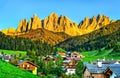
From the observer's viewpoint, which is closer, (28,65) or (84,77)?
(84,77)

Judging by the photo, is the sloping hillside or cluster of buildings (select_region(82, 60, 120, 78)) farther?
cluster of buildings (select_region(82, 60, 120, 78))

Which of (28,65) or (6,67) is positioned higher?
(28,65)

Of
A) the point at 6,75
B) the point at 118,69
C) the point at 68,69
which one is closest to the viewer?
the point at 6,75

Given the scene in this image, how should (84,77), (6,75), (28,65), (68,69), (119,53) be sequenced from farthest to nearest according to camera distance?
(119,53) → (68,69) → (28,65) → (84,77) → (6,75)

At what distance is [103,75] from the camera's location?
212ft

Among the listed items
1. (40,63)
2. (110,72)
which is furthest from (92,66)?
(40,63)

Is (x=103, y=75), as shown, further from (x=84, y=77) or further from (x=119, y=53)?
(x=119, y=53)

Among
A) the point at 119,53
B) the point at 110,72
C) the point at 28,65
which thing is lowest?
the point at 110,72

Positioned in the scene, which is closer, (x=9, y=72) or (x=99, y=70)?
(x=9, y=72)

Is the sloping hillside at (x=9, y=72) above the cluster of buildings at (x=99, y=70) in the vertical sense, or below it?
below

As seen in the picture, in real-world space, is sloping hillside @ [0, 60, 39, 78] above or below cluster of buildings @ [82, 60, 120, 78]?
below

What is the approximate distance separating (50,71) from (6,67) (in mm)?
110218

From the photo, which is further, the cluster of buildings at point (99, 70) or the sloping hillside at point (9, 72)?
the cluster of buildings at point (99, 70)

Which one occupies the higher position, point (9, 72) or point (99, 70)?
point (99, 70)
